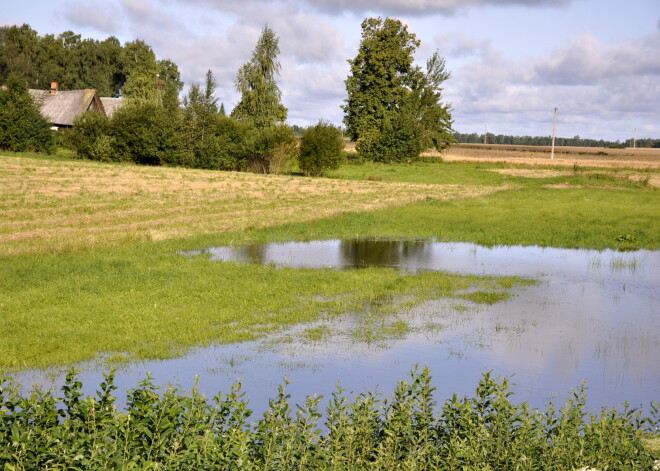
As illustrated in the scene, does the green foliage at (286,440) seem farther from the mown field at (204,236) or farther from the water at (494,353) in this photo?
the mown field at (204,236)

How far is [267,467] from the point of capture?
693 cm

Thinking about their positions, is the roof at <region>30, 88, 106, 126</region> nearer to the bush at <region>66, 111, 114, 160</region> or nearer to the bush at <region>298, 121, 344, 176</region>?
the bush at <region>66, 111, 114, 160</region>

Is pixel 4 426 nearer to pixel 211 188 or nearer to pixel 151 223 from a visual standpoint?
pixel 151 223

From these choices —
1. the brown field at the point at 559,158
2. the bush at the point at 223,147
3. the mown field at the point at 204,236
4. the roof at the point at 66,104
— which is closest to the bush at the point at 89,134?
the mown field at the point at 204,236

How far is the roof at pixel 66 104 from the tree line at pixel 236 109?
15.7 feet

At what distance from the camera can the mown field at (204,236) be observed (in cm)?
1370

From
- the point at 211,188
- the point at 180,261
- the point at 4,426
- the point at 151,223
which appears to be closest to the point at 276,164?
the point at 211,188

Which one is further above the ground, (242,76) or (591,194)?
(242,76)

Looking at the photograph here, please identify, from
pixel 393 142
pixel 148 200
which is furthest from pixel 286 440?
pixel 393 142

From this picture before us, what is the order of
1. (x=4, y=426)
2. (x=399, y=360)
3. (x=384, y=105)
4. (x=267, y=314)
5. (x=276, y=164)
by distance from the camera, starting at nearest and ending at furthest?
(x=4, y=426), (x=399, y=360), (x=267, y=314), (x=276, y=164), (x=384, y=105)

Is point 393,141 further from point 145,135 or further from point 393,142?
point 145,135

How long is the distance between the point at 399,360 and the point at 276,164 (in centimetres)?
4920

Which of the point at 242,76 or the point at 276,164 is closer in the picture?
the point at 276,164

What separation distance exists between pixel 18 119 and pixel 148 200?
1285 inches
